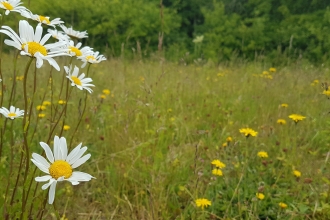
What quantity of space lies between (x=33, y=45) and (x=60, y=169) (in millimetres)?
291

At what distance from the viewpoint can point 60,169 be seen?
733mm

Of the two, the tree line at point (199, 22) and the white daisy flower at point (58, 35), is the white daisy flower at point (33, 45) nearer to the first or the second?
the white daisy flower at point (58, 35)

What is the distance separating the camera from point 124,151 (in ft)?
5.55

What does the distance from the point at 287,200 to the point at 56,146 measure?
1.09m

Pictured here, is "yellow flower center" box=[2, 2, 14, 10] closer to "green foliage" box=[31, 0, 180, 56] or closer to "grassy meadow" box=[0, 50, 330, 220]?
"grassy meadow" box=[0, 50, 330, 220]

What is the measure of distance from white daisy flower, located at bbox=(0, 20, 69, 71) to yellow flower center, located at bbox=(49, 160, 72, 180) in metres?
0.21

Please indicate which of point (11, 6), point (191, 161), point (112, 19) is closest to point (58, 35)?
point (11, 6)

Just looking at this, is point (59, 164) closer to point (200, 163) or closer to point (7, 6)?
point (7, 6)

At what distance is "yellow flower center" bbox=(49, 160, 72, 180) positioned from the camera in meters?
0.73

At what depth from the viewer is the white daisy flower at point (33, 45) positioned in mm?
734

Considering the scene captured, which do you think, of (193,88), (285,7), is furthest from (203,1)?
(193,88)

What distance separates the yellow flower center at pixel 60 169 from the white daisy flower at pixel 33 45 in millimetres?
208

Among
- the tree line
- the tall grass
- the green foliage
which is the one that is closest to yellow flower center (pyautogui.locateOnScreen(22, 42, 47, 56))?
the tall grass

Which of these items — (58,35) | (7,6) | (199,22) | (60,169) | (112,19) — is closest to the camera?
(60,169)
